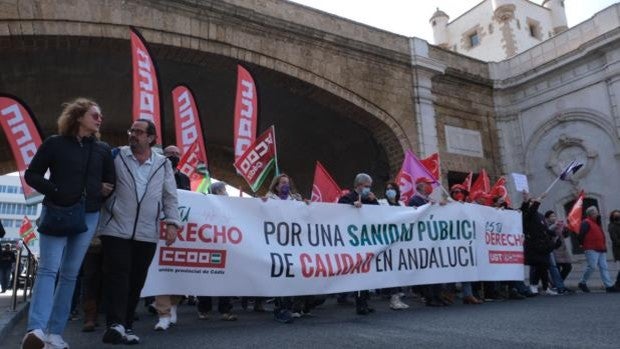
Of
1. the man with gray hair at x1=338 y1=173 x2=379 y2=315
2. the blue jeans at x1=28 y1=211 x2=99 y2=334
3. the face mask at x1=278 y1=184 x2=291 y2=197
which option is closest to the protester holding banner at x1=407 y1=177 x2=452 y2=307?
the man with gray hair at x1=338 y1=173 x2=379 y2=315

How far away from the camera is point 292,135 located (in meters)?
18.9

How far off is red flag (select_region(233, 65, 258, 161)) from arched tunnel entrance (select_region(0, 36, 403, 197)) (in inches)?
23.9

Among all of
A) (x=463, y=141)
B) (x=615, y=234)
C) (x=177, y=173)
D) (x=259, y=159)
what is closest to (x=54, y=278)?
(x=177, y=173)

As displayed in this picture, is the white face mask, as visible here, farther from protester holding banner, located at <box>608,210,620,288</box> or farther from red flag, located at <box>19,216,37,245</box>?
red flag, located at <box>19,216,37,245</box>

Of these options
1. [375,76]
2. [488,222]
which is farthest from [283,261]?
[375,76]

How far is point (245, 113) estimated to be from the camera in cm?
997

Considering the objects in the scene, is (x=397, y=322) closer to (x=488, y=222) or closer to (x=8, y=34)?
(x=488, y=222)

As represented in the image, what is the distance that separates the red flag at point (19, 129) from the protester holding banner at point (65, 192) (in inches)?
257

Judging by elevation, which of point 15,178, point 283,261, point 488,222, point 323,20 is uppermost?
point 15,178

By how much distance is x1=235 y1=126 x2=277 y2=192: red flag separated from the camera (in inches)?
340

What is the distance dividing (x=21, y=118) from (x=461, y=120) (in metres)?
13.0

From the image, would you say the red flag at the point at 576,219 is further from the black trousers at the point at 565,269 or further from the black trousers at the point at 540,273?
the black trousers at the point at 540,273

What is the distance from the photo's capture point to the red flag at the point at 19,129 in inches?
371

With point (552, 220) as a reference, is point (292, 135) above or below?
above
